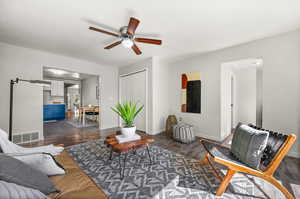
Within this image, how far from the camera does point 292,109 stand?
222 centimetres

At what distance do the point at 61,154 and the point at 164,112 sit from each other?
3010mm

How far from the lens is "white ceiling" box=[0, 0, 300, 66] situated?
164cm

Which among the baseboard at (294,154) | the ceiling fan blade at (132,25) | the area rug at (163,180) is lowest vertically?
the area rug at (163,180)

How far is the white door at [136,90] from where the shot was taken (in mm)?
4031

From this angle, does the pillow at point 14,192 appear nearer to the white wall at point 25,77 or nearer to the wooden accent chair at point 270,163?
the wooden accent chair at point 270,163

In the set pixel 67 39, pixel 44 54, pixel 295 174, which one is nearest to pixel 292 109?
pixel 295 174

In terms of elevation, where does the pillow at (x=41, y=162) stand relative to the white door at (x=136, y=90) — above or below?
below

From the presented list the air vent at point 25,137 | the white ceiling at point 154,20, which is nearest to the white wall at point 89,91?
the air vent at point 25,137

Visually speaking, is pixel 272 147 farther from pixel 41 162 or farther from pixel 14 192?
pixel 41 162

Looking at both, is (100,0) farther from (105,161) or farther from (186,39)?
(105,161)

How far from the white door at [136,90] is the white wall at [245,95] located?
3.30 metres

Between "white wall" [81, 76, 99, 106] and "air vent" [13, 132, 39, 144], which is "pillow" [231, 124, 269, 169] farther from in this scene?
"white wall" [81, 76, 99, 106]

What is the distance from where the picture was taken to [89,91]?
7152 millimetres

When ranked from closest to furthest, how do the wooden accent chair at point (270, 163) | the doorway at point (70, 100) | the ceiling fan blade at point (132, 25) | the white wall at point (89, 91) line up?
1. the wooden accent chair at point (270, 163)
2. the ceiling fan blade at point (132, 25)
3. the doorway at point (70, 100)
4. the white wall at point (89, 91)
